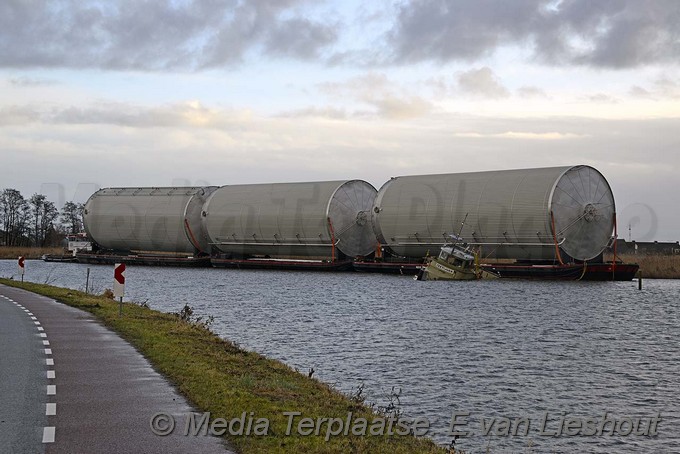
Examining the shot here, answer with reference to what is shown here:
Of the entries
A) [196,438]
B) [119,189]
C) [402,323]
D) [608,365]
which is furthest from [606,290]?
[119,189]

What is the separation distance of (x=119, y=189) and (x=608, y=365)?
112980 mm

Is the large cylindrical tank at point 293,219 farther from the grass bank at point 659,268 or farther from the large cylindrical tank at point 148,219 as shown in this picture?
the grass bank at point 659,268

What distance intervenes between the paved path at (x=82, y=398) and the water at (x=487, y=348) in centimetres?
660

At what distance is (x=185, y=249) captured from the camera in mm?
120500

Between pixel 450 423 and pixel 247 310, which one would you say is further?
pixel 247 310

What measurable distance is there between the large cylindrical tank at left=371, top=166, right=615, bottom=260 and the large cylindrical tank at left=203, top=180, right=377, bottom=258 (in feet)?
29.7

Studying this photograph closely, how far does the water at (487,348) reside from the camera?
842 inches

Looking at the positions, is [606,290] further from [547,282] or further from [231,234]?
[231,234]

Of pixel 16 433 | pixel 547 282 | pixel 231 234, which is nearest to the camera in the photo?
pixel 16 433

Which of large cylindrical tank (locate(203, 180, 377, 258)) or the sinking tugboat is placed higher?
large cylindrical tank (locate(203, 180, 377, 258))

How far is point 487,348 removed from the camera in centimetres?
3384

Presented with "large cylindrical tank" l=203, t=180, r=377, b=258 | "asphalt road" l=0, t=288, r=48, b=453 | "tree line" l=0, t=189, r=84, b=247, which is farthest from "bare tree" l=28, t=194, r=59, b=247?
"asphalt road" l=0, t=288, r=48, b=453

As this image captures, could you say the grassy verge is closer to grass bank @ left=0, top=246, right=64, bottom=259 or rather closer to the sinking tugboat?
the sinking tugboat

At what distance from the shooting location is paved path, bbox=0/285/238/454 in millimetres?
12382
